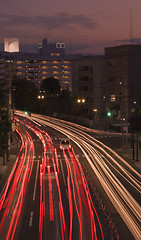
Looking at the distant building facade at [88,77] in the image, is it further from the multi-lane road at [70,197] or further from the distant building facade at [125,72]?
the multi-lane road at [70,197]

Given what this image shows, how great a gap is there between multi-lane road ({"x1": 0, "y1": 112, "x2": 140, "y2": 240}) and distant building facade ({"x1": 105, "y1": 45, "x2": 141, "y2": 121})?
49.1 m

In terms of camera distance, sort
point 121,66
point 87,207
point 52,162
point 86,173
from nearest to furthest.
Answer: point 87,207
point 86,173
point 52,162
point 121,66

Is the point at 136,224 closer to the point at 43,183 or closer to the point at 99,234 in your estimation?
the point at 99,234

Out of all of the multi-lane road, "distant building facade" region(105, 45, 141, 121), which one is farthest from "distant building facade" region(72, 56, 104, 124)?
the multi-lane road

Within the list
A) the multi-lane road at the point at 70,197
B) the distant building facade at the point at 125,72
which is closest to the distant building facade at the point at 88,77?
the distant building facade at the point at 125,72

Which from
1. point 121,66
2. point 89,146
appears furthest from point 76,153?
point 121,66

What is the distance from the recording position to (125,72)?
94750mm

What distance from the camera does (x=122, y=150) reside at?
160 ft

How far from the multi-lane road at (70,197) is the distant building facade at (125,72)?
161 ft

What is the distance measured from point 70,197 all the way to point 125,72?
7386 cm

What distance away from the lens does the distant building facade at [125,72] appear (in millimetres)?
93500

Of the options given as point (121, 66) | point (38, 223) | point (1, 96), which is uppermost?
point (121, 66)

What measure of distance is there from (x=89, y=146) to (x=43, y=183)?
2369cm

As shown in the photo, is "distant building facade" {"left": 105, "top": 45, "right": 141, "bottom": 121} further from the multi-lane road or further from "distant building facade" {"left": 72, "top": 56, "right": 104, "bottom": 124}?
the multi-lane road
